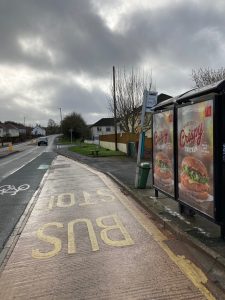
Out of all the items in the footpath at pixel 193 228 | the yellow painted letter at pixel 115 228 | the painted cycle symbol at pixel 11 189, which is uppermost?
the footpath at pixel 193 228

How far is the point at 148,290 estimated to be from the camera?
14.6ft

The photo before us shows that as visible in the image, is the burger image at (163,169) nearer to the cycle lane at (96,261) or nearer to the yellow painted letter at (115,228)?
the cycle lane at (96,261)

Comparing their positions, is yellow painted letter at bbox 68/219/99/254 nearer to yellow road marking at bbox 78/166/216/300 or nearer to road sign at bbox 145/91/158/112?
yellow road marking at bbox 78/166/216/300

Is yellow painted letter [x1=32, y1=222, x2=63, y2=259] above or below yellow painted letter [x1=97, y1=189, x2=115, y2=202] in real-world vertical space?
above

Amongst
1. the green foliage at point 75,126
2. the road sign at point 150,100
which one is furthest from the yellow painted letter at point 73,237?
the green foliage at point 75,126

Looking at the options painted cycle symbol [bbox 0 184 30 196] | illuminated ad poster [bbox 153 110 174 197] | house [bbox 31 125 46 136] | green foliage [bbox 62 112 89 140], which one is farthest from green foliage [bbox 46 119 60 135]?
illuminated ad poster [bbox 153 110 174 197]

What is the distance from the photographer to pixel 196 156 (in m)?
6.47

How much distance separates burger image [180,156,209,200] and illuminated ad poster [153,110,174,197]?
34.6 inches

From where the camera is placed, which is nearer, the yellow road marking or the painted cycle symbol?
the yellow road marking

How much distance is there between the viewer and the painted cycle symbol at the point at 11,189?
42.8ft

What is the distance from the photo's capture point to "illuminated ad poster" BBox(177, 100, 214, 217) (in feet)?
19.5

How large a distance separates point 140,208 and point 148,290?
5.02 m

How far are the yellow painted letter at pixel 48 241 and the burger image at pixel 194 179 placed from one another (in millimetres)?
2448

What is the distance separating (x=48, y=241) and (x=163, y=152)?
342 centimetres
